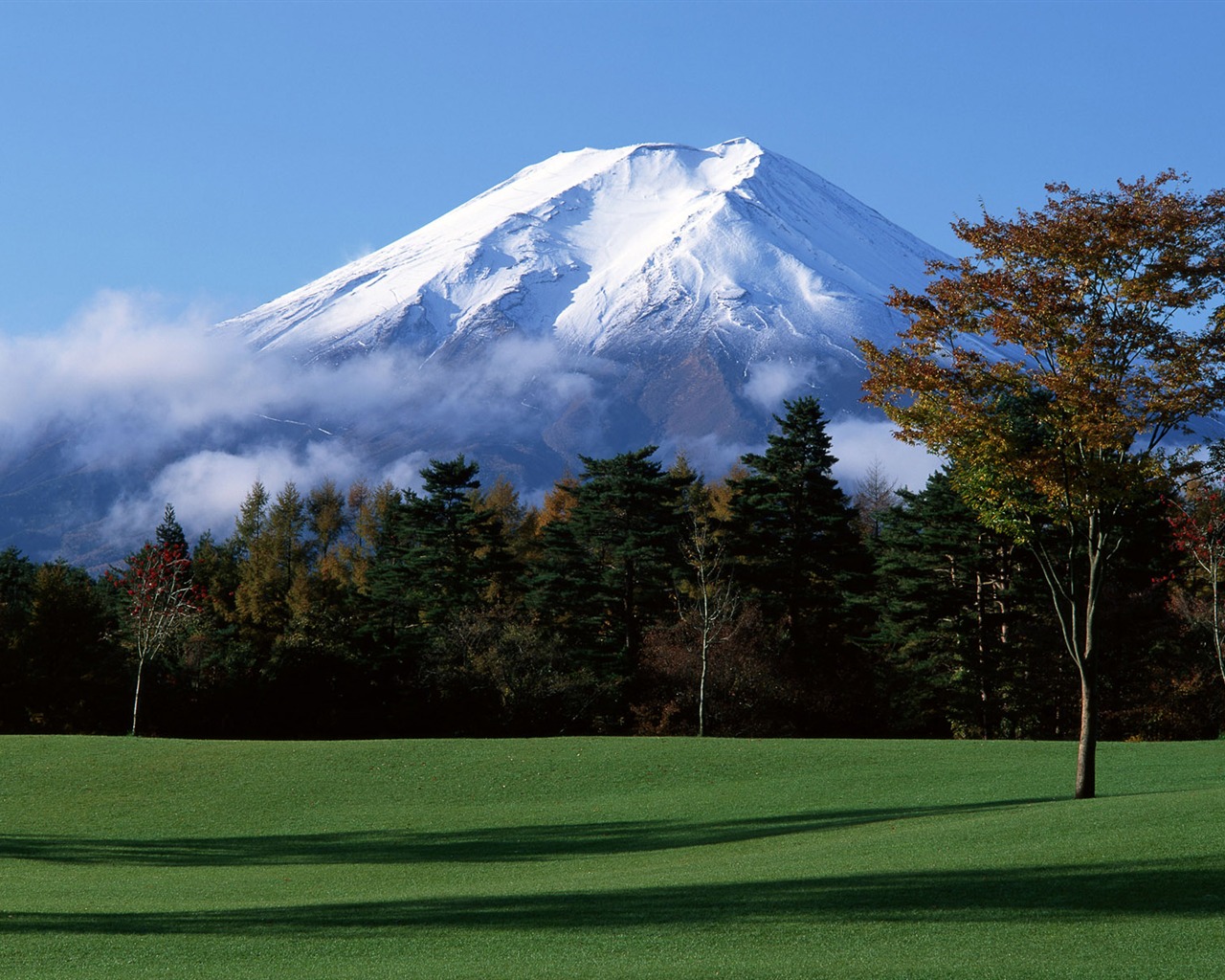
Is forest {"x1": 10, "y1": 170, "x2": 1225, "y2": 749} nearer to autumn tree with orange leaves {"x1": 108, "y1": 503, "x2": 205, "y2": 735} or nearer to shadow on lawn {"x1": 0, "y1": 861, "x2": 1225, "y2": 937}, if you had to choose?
autumn tree with orange leaves {"x1": 108, "y1": 503, "x2": 205, "y2": 735}

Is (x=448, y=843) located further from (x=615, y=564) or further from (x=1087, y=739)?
(x=615, y=564)

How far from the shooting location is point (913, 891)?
12.4m

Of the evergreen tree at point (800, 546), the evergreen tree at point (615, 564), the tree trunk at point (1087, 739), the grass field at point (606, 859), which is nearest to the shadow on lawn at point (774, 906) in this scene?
the grass field at point (606, 859)

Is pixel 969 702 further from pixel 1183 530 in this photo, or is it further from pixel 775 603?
pixel 1183 530

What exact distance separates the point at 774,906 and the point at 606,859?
6.84m

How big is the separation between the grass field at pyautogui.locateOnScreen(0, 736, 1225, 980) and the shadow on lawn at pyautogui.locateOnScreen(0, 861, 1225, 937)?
5 cm

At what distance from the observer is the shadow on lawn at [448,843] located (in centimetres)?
1972

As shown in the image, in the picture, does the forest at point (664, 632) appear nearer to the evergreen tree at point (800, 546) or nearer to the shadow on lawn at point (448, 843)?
the evergreen tree at point (800, 546)

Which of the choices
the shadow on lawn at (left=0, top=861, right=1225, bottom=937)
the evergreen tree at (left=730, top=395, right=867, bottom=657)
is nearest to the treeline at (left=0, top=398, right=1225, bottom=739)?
the evergreen tree at (left=730, top=395, right=867, bottom=657)

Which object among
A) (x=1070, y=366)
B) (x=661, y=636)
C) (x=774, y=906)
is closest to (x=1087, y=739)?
(x=1070, y=366)

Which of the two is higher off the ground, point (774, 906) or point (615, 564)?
point (615, 564)

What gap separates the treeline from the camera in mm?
45750

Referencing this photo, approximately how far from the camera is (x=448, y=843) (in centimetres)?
2086

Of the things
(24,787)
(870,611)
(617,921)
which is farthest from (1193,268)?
(870,611)
